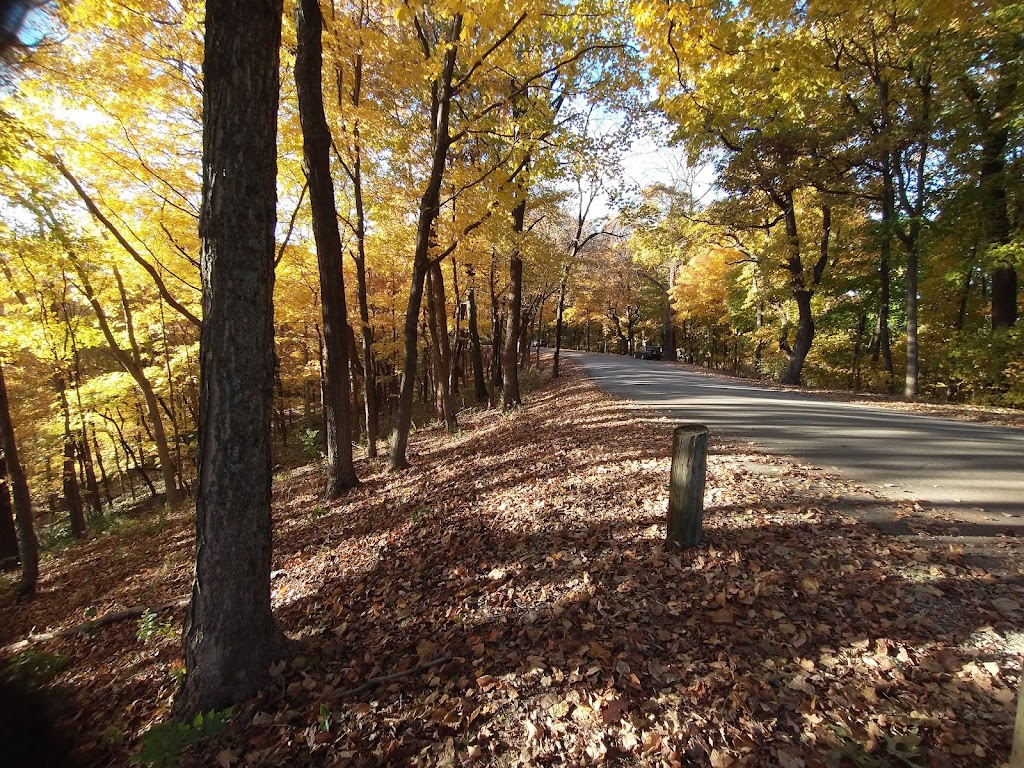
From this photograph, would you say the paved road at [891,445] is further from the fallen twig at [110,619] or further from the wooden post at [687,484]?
the fallen twig at [110,619]

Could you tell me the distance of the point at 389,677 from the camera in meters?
3.28

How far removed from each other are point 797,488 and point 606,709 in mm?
3784

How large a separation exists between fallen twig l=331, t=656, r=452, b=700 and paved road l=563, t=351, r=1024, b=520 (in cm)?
503

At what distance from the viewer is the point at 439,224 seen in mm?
10555

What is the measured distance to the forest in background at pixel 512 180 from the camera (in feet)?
22.1

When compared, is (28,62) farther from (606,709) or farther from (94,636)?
(94,636)

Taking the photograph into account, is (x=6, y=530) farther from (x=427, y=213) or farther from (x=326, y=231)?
(x=427, y=213)

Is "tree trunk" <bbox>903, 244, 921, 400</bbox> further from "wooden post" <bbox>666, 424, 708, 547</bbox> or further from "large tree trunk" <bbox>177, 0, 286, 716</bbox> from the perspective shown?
"large tree trunk" <bbox>177, 0, 286, 716</bbox>

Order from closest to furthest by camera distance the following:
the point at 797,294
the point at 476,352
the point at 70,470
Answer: the point at 70,470, the point at 797,294, the point at 476,352

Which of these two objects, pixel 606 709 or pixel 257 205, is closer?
pixel 606 709

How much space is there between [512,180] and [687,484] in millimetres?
7333

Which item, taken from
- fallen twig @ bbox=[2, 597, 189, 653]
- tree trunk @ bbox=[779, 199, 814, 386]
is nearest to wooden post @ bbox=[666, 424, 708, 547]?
fallen twig @ bbox=[2, 597, 189, 653]

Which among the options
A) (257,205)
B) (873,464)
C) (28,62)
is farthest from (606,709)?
(873,464)

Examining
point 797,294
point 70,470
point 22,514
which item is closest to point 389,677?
point 22,514
